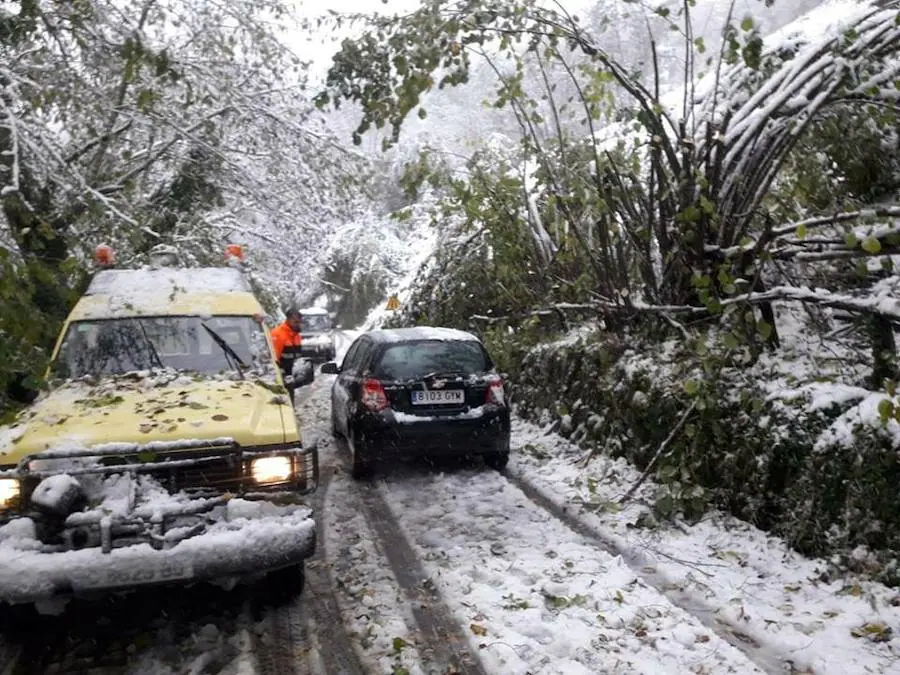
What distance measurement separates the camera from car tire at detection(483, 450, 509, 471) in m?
8.20

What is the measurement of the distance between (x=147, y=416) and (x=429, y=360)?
12.4 feet

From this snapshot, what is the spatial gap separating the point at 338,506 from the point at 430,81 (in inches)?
162

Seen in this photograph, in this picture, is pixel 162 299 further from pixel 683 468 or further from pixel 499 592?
pixel 683 468

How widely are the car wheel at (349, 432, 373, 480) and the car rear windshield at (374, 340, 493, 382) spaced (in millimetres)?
797

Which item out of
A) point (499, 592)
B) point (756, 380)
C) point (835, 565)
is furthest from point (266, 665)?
point (756, 380)

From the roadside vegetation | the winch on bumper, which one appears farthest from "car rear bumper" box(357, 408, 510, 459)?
the winch on bumper

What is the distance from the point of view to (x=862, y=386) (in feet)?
17.2

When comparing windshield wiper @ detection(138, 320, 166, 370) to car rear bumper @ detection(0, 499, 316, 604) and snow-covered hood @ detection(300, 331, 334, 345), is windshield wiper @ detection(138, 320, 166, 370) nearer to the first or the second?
car rear bumper @ detection(0, 499, 316, 604)

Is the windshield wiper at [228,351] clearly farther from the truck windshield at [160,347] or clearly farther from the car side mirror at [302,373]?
the car side mirror at [302,373]

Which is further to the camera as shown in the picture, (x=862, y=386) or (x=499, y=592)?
(x=862, y=386)

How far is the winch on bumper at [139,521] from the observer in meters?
3.64

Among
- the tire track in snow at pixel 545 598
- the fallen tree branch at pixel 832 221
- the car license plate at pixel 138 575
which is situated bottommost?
the tire track in snow at pixel 545 598

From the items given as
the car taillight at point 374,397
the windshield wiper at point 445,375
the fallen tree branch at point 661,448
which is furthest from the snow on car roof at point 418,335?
the fallen tree branch at point 661,448

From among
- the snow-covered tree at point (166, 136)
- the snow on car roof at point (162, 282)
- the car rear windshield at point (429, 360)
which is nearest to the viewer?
the snow on car roof at point (162, 282)
